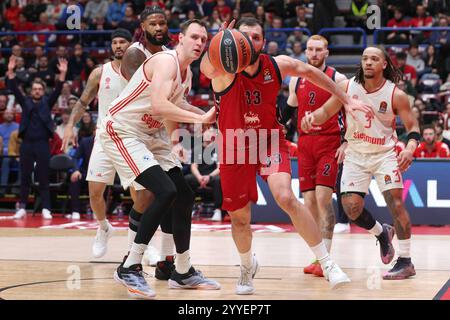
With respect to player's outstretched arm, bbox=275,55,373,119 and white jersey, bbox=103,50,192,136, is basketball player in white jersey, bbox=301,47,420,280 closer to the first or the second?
player's outstretched arm, bbox=275,55,373,119

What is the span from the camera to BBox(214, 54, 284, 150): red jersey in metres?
6.43

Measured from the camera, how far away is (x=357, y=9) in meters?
17.4

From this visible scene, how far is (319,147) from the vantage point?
8.29m

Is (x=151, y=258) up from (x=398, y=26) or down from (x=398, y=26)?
down

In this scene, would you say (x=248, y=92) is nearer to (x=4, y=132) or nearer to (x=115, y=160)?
(x=115, y=160)

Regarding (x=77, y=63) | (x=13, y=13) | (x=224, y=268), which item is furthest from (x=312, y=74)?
(x=13, y=13)

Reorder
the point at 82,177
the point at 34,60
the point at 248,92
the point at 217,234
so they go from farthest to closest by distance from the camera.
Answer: the point at 34,60, the point at 82,177, the point at 217,234, the point at 248,92

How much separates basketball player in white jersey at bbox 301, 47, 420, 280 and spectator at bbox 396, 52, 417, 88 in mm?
8079

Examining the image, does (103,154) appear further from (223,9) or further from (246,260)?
(223,9)

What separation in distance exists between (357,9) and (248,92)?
11.5m

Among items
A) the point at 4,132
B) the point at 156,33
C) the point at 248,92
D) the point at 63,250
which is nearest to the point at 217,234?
the point at 63,250

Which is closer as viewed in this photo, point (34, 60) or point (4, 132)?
point (4, 132)

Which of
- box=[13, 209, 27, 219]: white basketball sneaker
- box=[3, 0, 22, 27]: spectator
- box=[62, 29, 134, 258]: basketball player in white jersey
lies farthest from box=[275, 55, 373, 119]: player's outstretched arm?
box=[3, 0, 22, 27]: spectator

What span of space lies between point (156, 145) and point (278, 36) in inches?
425
